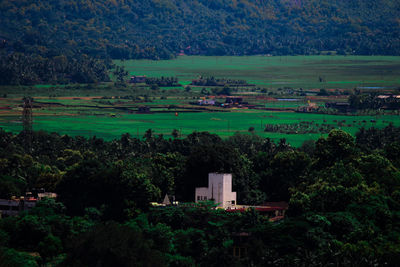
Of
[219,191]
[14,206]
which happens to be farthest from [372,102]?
[14,206]

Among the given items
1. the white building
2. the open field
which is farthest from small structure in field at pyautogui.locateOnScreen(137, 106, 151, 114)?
the white building

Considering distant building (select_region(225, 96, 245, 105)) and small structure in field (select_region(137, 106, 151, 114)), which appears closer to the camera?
small structure in field (select_region(137, 106, 151, 114))

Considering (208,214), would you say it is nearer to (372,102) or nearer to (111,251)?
(111,251)

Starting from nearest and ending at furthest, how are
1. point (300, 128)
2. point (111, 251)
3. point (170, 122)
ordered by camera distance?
point (111, 251) → point (300, 128) → point (170, 122)

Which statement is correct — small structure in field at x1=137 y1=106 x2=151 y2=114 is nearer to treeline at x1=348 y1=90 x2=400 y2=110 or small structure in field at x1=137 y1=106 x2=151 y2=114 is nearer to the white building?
treeline at x1=348 y1=90 x2=400 y2=110

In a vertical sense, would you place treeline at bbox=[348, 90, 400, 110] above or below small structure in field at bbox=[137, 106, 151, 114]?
above

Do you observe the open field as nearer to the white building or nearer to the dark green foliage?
the white building

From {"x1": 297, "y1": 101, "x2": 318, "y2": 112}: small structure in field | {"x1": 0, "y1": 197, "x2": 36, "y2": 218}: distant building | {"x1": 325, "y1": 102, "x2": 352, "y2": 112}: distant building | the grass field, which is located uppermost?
{"x1": 0, "y1": 197, "x2": 36, "y2": 218}: distant building

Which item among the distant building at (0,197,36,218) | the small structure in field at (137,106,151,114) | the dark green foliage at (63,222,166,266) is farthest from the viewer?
the small structure in field at (137,106,151,114)

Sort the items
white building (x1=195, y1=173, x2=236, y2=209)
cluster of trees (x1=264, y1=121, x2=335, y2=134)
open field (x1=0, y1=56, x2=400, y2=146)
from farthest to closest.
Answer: open field (x1=0, y1=56, x2=400, y2=146) → cluster of trees (x1=264, y1=121, x2=335, y2=134) → white building (x1=195, y1=173, x2=236, y2=209)
